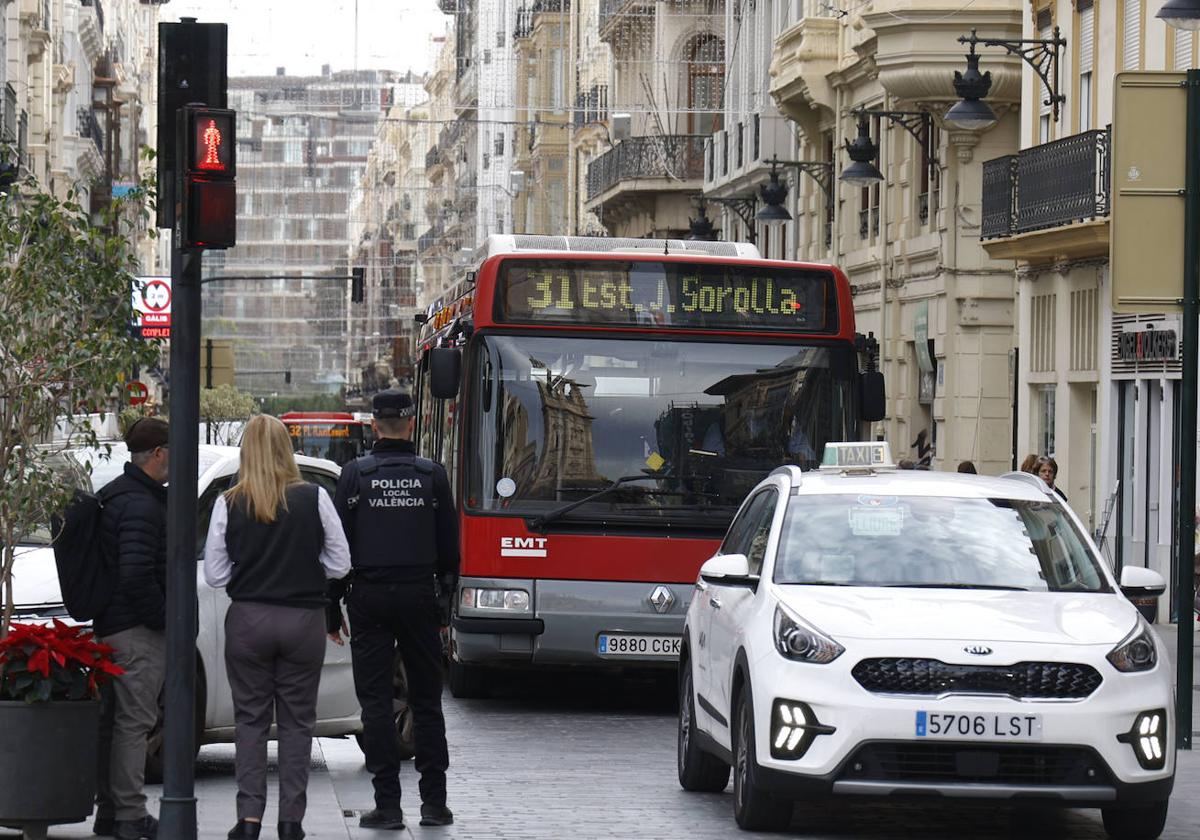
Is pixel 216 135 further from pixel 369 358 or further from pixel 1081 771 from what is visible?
pixel 369 358

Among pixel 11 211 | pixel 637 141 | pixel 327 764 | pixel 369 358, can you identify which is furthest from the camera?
pixel 369 358

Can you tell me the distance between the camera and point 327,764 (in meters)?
13.4

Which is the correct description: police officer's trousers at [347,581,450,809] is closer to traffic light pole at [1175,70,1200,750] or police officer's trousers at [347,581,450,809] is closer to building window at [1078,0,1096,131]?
traffic light pole at [1175,70,1200,750]

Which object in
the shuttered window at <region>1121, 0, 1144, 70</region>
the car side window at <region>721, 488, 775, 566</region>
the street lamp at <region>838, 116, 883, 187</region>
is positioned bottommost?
the car side window at <region>721, 488, 775, 566</region>

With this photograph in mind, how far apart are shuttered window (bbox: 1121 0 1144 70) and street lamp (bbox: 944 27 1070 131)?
5.17 ft

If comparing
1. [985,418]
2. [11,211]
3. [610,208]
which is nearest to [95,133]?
[610,208]

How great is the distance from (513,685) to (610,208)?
142 feet

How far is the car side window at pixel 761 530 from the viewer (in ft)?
36.1

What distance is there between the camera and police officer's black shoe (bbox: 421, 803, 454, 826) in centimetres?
1053

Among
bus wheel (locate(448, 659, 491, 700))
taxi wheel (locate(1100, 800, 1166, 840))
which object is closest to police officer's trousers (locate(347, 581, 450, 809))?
taxi wheel (locate(1100, 800, 1166, 840))

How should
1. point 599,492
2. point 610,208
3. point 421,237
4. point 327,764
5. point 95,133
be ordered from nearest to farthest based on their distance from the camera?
point 327,764, point 599,492, point 610,208, point 95,133, point 421,237

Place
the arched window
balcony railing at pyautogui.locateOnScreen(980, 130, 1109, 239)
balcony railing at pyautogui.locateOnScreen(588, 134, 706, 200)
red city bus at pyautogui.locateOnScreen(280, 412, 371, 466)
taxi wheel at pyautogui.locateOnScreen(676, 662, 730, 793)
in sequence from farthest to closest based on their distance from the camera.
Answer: red city bus at pyautogui.locateOnScreen(280, 412, 371, 466)
the arched window
balcony railing at pyautogui.locateOnScreen(588, 134, 706, 200)
balcony railing at pyautogui.locateOnScreen(980, 130, 1109, 239)
taxi wheel at pyautogui.locateOnScreen(676, 662, 730, 793)

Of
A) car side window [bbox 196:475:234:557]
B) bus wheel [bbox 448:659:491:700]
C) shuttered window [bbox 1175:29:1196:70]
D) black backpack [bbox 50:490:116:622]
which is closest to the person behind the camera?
black backpack [bbox 50:490:116:622]

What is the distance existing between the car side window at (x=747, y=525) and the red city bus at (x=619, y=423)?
11.3 ft
